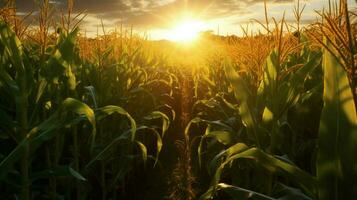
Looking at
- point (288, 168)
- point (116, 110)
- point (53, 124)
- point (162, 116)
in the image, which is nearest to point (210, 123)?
point (162, 116)

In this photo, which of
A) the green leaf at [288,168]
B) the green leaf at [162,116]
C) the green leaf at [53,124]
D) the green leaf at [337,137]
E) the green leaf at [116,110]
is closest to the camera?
the green leaf at [337,137]

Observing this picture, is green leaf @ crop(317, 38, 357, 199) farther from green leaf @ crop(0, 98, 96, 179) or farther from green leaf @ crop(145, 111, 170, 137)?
green leaf @ crop(145, 111, 170, 137)

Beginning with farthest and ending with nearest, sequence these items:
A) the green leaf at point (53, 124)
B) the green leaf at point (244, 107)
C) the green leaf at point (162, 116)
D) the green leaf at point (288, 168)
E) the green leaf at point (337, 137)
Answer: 1. the green leaf at point (162, 116)
2. the green leaf at point (244, 107)
3. the green leaf at point (53, 124)
4. the green leaf at point (288, 168)
5. the green leaf at point (337, 137)

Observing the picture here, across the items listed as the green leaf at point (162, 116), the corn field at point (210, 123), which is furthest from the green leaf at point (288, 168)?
the green leaf at point (162, 116)

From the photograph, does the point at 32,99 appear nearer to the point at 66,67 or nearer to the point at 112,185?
the point at 66,67

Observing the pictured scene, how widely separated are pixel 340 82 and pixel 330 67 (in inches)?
2.9

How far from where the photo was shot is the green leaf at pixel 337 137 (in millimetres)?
1537

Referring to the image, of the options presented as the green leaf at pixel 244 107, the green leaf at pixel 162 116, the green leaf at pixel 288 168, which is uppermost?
the green leaf at pixel 244 107

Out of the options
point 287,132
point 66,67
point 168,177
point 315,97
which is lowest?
point 168,177

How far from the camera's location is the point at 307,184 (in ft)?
5.67

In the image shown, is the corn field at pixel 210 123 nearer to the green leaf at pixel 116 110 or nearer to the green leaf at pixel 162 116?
the green leaf at pixel 116 110

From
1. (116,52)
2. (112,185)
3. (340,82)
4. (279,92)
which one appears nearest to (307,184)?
(340,82)

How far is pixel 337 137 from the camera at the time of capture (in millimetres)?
1560

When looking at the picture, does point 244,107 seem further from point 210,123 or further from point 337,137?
point 210,123
